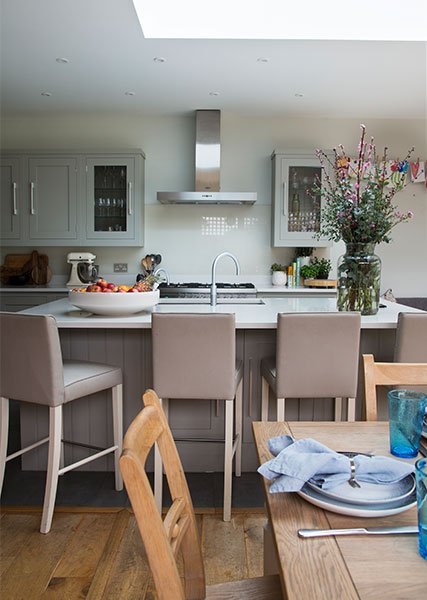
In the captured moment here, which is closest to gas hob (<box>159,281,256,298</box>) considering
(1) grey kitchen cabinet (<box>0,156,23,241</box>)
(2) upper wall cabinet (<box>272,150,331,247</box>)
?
(2) upper wall cabinet (<box>272,150,331,247</box>)

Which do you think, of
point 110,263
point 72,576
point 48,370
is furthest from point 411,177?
point 72,576

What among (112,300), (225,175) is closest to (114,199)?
(225,175)

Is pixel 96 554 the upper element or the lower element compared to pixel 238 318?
lower

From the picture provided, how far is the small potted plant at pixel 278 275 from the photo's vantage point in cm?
519

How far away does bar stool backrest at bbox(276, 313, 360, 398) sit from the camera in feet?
7.81

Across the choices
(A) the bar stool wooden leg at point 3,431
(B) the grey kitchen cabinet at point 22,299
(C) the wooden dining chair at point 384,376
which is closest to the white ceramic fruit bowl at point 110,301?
(A) the bar stool wooden leg at point 3,431

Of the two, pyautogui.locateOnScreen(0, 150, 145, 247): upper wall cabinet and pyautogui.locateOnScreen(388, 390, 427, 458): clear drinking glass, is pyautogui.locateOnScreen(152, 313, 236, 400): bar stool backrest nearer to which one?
pyautogui.locateOnScreen(388, 390, 427, 458): clear drinking glass

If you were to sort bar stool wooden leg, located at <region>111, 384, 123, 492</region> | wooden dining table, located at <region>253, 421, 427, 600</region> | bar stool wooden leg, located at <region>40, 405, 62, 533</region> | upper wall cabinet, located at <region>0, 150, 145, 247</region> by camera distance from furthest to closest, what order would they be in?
upper wall cabinet, located at <region>0, 150, 145, 247</region>, bar stool wooden leg, located at <region>111, 384, 123, 492</region>, bar stool wooden leg, located at <region>40, 405, 62, 533</region>, wooden dining table, located at <region>253, 421, 427, 600</region>

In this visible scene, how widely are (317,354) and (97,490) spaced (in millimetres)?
1326

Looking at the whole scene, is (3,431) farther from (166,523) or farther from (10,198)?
(10,198)

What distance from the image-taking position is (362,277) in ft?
9.25

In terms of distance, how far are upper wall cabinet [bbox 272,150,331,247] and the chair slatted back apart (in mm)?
4165

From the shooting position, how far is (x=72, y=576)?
197 cm

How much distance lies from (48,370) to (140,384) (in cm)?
69
